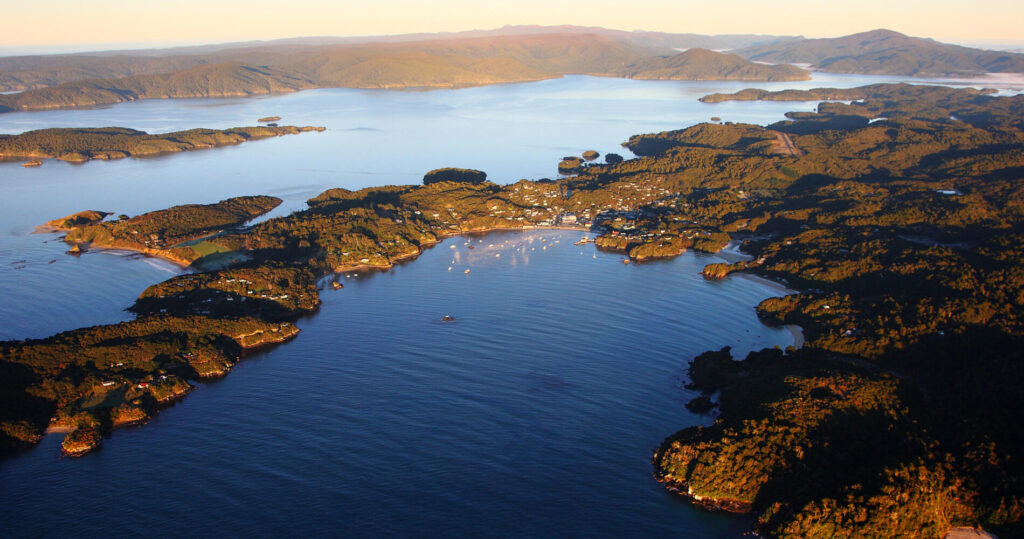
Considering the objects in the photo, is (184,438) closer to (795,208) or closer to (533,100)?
(795,208)

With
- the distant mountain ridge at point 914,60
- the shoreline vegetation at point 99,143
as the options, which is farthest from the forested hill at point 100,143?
the distant mountain ridge at point 914,60

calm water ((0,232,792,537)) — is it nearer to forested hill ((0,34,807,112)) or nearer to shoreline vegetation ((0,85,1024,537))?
shoreline vegetation ((0,85,1024,537))

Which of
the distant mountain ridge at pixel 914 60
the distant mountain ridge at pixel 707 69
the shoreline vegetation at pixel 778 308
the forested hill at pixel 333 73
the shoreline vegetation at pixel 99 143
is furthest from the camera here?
the distant mountain ridge at pixel 707 69

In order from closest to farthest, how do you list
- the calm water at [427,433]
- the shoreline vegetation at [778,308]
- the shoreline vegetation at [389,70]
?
the calm water at [427,433] < the shoreline vegetation at [778,308] < the shoreline vegetation at [389,70]

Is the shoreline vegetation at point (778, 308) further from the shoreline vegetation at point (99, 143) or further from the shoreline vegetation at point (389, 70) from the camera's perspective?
the shoreline vegetation at point (389, 70)

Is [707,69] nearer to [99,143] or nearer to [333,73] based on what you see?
[333,73]

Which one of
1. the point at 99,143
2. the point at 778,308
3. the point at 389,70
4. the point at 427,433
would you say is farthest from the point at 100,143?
the point at 389,70

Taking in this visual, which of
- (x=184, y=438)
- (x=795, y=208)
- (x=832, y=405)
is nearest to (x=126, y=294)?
(x=184, y=438)
